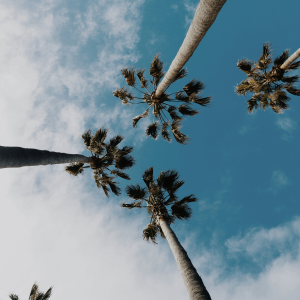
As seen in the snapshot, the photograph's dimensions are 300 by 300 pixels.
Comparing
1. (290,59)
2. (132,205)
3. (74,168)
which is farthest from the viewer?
(132,205)

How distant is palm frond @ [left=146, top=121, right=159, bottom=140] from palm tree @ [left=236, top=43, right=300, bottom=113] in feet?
21.4

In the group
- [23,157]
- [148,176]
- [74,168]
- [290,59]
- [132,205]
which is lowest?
[23,157]

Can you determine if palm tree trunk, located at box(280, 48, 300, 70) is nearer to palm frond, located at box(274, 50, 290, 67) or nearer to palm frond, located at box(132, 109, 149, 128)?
palm frond, located at box(274, 50, 290, 67)

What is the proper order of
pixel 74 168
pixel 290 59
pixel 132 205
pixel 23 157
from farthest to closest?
pixel 132 205 < pixel 74 168 < pixel 290 59 < pixel 23 157

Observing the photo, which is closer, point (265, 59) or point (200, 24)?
point (200, 24)

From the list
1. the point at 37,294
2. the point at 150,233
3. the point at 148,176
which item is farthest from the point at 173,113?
the point at 37,294

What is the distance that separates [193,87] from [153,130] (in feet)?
11.7

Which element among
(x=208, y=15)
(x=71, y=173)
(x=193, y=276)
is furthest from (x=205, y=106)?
(x=71, y=173)

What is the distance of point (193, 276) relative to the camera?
5.48 meters

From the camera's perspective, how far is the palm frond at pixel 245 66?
11492 mm

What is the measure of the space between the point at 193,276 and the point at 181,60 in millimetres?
6407

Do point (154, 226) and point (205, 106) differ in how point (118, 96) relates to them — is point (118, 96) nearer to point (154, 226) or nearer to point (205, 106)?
point (205, 106)

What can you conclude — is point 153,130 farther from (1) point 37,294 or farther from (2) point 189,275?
(1) point 37,294

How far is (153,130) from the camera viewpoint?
1170 centimetres
